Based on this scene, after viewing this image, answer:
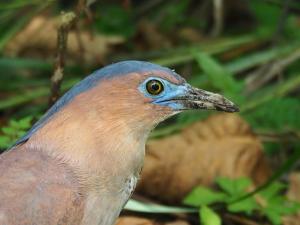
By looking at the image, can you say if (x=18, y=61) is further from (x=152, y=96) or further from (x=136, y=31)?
(x=152, y=96)

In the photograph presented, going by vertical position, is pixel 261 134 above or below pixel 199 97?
below

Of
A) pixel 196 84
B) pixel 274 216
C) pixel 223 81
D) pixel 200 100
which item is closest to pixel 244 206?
pixel 274 216

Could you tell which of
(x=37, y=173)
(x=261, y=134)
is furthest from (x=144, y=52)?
(x=37, y=173)

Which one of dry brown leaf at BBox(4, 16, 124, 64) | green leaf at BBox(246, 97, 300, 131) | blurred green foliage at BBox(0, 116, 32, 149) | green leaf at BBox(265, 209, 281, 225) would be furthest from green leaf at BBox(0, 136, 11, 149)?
dry brown leaf at BBox(4, 16, 124, 64)

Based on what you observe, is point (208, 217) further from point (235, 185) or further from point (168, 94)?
point (168, 94)

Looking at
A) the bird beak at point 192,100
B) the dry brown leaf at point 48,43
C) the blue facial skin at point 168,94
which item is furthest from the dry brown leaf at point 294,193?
the dry brown leaf at point 48,43

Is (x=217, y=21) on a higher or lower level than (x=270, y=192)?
higher

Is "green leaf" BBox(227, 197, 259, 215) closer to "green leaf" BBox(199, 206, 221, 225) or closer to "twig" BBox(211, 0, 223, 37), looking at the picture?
"green leaf" BBox(199, 206, 221, 225)
